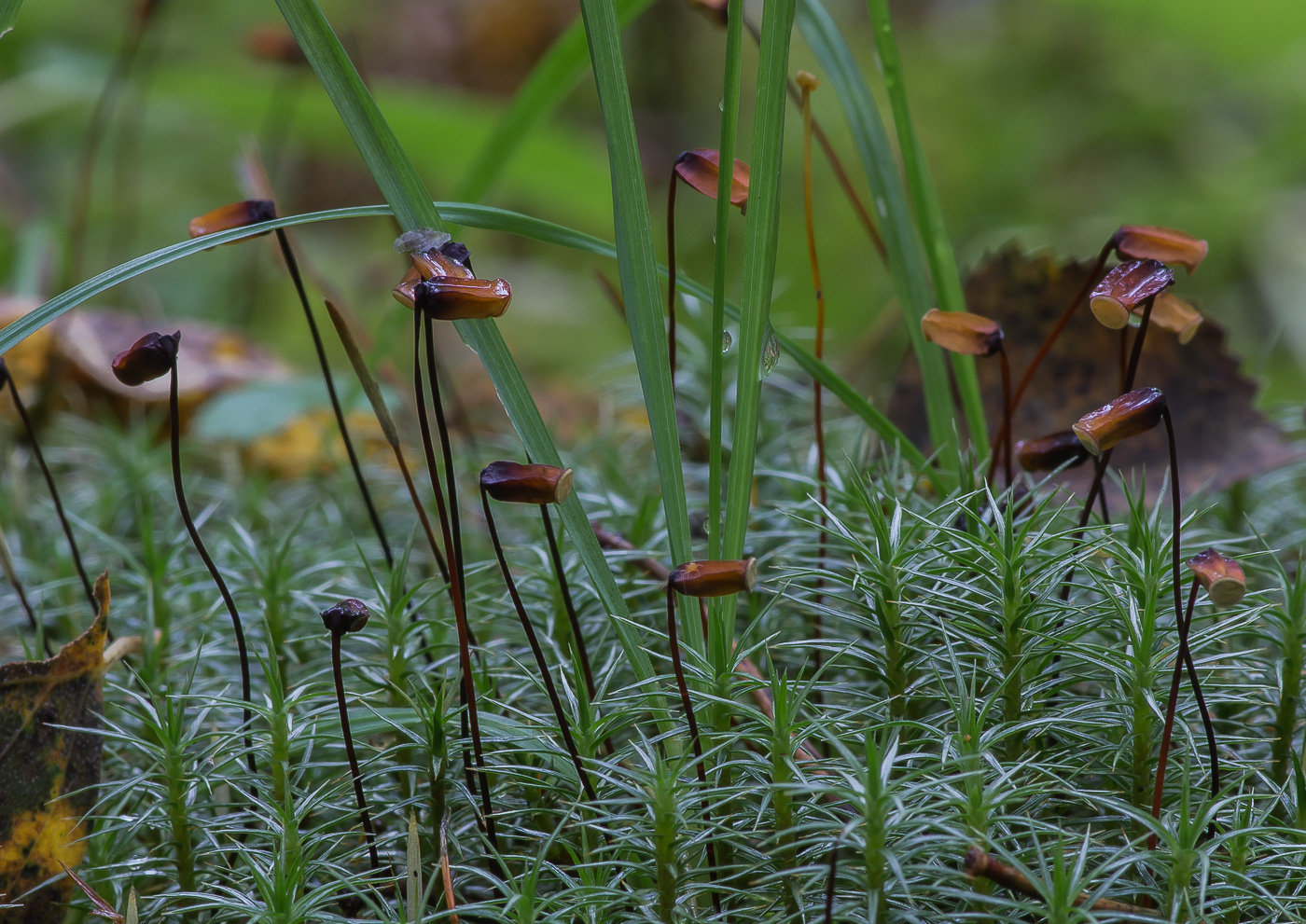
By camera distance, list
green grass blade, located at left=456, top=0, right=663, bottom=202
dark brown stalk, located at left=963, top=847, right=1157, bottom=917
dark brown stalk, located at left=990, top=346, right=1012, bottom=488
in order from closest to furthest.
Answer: dark brown stalk, located at left=963, top=847, right=1157, bottom=917 → dark brown stalk, located at left=990, top=346, right=1012, bottom=488 → green grass blade, located at left=456, top=0, right=663, bottom=202

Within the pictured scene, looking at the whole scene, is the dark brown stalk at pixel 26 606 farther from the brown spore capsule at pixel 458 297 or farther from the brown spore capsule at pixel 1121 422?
the brown spore capsule at pixel 1121 422

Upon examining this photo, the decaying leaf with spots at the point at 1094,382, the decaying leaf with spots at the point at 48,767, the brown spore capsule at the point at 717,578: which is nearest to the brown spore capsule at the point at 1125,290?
the brown spore capsule at the point at 717,578

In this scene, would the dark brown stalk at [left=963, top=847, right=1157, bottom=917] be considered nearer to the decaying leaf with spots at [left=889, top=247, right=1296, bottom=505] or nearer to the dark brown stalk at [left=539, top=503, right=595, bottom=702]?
the dark brown stalk at [left=539, top=503, right=595, bottom=702]

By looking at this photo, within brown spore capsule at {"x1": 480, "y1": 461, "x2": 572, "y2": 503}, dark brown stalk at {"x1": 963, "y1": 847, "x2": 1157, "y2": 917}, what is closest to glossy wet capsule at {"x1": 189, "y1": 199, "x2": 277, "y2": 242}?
brown spore capsule at {"x1": 480, "y1": 461, "x2": 572, "y2": 503}

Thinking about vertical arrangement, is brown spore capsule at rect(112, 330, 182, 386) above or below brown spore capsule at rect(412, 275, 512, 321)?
above

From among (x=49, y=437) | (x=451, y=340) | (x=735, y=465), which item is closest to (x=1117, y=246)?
(x=735, y=465)

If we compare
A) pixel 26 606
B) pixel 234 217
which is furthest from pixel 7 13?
pixel 26 606
